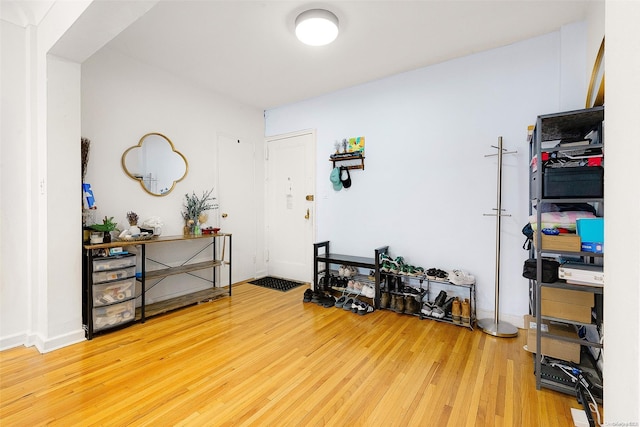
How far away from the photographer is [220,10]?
2.34 meters

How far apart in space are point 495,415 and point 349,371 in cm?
89

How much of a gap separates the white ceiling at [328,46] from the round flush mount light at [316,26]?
48mm

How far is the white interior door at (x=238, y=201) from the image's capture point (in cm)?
409

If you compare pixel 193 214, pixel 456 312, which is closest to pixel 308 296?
pixel 456 312

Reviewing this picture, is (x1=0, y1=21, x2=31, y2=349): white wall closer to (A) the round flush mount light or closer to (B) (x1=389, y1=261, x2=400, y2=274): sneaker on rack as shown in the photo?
(A) the round flush mount light

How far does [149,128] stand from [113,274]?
166 cm

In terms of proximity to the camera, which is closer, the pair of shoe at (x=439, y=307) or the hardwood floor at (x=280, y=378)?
the hardwood floor at (x=280, y=378)

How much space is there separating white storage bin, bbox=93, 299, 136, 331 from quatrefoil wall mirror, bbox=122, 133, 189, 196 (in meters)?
1.26

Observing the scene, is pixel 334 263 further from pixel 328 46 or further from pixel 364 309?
pixel 328 46

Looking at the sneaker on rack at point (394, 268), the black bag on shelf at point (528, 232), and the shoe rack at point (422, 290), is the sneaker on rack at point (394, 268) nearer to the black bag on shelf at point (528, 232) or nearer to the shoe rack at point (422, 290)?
the shoe rack at point (422, 290)

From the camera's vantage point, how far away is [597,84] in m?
1.90

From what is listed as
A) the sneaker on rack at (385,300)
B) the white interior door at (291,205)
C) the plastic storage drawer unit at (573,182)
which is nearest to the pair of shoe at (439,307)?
the sneaker on rack at (385,300)

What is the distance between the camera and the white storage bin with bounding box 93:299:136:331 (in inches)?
101

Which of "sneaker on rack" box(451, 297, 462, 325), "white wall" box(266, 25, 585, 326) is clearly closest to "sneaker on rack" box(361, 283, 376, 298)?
"white wall" box(266, 25, 585, 326)
